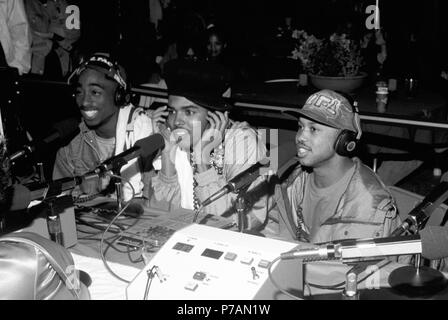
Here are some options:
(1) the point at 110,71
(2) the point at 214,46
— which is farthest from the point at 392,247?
(2) the point at 214,46

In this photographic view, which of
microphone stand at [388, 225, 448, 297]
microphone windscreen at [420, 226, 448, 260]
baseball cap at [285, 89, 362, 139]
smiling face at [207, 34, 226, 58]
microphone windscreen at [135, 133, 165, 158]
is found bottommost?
microphone stand at [388, 225, 448, 297]

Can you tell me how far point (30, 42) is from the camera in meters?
5.34

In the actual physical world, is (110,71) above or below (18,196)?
above

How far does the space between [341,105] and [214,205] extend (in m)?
0.87

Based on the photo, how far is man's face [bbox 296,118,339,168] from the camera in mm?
2584

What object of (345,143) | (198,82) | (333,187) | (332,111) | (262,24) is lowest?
(333,187)

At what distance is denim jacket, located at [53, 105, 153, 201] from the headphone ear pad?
1299mm

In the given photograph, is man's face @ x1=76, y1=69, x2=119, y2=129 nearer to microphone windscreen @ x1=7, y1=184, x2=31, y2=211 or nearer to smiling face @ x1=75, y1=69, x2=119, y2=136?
smiling face @ x1=75, y1=69, x2=119, y2=136

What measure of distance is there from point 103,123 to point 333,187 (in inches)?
61.9

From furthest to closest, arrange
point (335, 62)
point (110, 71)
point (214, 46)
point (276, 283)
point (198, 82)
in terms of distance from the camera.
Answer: point (214, 46)
point (335, 62)
point (110, 71)
point (198, 82)
point (276, 283)

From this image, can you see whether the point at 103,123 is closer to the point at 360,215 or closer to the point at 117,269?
the point at 117,269

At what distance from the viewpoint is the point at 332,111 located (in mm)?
2543

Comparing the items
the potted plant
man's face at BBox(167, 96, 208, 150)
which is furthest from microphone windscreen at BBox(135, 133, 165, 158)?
the potted plant

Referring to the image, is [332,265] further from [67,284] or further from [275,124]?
[275,124]
